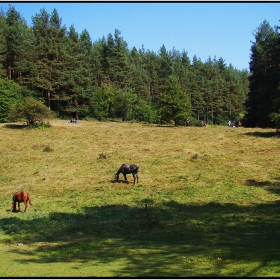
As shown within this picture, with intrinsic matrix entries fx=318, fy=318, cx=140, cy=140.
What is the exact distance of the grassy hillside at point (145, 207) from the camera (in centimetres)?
1108

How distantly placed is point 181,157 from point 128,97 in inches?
1695

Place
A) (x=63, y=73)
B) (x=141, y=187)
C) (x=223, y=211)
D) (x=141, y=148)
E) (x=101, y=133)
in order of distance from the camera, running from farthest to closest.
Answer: (x=63, y=73), (x=101, y=133), (x=141, y=148), (x=141, y=187), (x=223, y=211)

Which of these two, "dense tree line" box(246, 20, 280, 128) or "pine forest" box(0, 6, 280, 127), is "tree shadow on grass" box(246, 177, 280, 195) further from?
"dense tree line" box(246, 20, 280, 128)

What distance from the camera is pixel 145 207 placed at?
19562 mm

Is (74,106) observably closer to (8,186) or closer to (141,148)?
(141,148)

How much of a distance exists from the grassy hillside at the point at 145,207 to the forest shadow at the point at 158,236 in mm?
49

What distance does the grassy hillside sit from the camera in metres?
11.1

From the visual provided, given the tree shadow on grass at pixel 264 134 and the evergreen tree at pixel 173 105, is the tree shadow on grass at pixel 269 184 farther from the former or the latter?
the evergreen tree at pixel 173 105

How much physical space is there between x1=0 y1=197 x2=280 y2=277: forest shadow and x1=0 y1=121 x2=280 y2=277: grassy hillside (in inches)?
1.9

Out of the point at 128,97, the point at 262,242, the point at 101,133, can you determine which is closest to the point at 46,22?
the point at 128,97

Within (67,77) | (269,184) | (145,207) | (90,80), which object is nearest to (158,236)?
(145,207)

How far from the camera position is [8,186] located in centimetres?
2856

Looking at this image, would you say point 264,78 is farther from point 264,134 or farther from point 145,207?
point 145,207

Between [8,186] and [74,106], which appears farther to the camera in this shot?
[74,106]
